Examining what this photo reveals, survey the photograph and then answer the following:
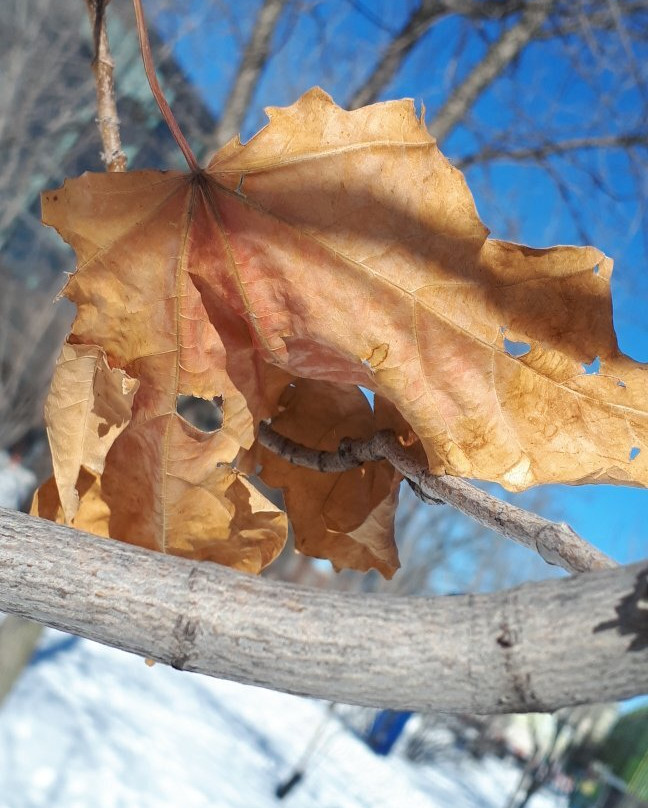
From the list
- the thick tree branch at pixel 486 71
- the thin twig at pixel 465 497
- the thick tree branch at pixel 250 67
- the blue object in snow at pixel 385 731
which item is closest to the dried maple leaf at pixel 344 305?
the thin twig at pixel 465 497

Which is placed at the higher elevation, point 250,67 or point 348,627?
point 250,67

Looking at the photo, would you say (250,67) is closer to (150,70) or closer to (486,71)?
(486,71)

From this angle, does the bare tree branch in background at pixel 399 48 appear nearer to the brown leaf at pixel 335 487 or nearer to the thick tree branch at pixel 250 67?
the thick tree branch at pixel 250 67

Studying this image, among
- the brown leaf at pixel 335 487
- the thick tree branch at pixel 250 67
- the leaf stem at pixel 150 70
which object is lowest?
the brown leaf at pixel 335 487

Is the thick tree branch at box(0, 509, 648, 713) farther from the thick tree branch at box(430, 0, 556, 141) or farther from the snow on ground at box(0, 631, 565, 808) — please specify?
the snow on ground at box(0, 631, 565, 808)

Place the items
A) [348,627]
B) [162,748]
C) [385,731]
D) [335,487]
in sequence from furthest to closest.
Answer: [385,731] → [162,748] → [335,487] → [348,627]

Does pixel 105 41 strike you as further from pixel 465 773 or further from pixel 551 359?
pixel 465 773

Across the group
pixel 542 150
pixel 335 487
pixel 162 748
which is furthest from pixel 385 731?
pixel 335 487
